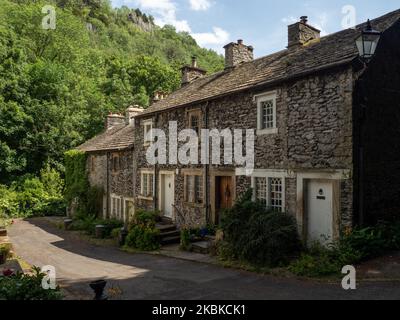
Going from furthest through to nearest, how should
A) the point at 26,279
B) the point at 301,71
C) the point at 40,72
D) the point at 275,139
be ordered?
the point at 40,72, the point at 275,139, the point at 301,71, the point at 26,279

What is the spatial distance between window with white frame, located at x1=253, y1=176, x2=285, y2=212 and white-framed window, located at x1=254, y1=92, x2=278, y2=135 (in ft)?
5.68

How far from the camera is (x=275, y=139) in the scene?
12.3 meters

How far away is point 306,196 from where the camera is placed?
1134 centimetres

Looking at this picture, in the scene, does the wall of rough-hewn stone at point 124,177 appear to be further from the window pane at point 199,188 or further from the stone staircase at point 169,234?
the window pane at point 199,188

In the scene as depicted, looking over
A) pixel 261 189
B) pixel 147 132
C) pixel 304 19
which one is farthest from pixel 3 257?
pixel 304 19

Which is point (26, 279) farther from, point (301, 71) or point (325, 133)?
point (301, 71)

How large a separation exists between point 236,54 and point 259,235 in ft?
35.8

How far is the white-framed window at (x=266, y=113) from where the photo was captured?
491 inches

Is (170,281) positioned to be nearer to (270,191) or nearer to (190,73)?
(270,191)

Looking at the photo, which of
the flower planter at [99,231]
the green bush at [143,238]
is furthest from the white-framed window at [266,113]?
the flower planter at [99,231]

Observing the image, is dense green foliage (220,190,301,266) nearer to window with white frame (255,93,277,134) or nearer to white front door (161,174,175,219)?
window with white frame (255,93,277,134)

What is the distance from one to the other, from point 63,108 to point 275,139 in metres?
27.8

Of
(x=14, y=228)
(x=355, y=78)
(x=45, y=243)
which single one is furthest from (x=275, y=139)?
(x=14, y=228)

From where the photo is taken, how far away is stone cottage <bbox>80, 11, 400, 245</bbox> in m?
10.2
